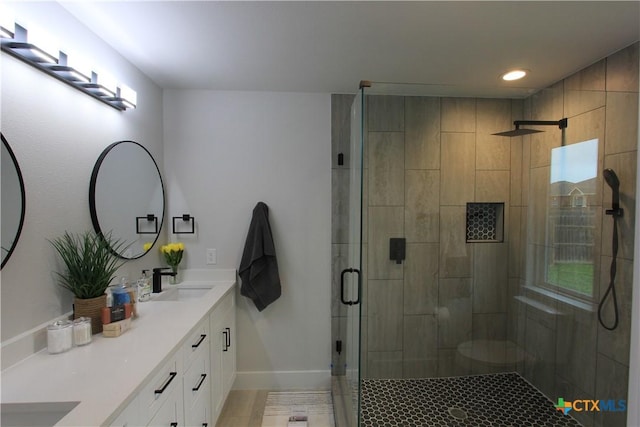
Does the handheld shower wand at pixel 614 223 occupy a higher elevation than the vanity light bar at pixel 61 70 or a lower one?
lower

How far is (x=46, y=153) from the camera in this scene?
4.17 feet

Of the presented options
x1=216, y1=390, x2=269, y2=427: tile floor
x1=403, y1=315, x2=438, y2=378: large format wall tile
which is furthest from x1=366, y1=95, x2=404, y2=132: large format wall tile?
x1=216, y1=390, x2=269, y2=427: tile floor

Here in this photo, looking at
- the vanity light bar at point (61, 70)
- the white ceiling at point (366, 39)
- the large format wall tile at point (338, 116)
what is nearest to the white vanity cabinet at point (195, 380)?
the vanity light bar at point (61, 70)

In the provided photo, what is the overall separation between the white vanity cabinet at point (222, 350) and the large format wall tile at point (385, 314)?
1128 millimetres

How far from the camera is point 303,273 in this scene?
2482mm

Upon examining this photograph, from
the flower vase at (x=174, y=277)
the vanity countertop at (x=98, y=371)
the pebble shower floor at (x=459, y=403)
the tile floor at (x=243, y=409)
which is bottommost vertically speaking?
the tile floor at (x=243, y=409)

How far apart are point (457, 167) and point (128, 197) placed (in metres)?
2.42

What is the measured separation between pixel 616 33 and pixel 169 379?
2876mm

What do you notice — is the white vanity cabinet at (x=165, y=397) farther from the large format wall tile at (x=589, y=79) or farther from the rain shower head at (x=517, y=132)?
the large format wall tile at (x=589, y=79)

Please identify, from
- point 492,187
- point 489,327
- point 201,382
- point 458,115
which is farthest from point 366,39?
point 489,327

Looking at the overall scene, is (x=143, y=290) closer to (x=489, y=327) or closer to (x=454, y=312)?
(x=454, y=312)

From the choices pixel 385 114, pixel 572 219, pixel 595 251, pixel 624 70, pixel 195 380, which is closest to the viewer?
pixel 195 380

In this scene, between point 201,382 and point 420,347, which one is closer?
point 201,382

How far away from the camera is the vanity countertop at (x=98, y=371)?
87 centimetres
